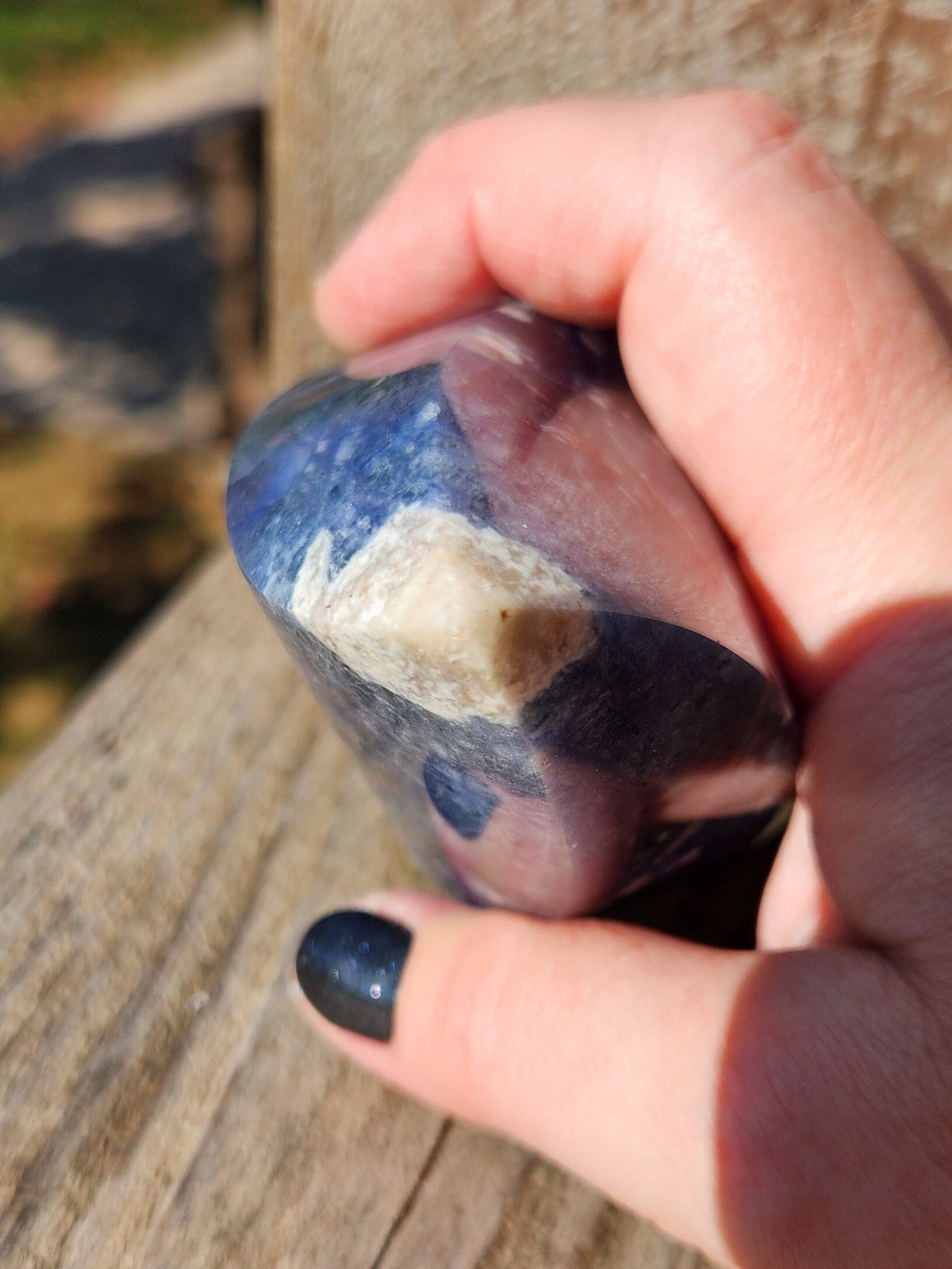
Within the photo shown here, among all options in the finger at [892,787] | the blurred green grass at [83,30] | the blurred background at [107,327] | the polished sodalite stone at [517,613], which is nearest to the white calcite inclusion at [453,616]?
the polished sodalite stone at [517,613]

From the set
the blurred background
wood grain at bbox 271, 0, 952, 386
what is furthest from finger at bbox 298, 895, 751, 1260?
the blurred background

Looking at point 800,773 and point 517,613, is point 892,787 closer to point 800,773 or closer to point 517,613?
point 800,773

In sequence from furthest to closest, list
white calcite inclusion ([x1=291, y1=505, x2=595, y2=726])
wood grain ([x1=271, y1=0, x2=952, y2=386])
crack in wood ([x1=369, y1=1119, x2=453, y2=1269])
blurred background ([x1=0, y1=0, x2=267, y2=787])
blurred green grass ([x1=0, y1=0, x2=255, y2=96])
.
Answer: blurred green grass ([x1=0, y1=0, x2=255, y2=96]) < blurred background ([x1=0, y1=0, x2=267, y2=787]) < wood grain ([x1=271, y1=0, x2=952, y2=386]) < crack in wood ([x1=369, y1=1119, x2=453, y2=1269]) < white calcite inclusion ([x1=291, y1=505, x2=595, y2=726])

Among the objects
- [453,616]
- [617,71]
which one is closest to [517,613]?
[453,616]

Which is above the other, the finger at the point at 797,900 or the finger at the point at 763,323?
the finger at the point at 763,323

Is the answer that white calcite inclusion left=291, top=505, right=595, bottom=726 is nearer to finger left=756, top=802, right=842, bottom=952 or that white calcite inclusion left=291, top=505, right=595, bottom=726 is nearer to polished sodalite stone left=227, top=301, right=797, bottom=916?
polished sodalite stone left=227, top=301, right=797, bottom=916

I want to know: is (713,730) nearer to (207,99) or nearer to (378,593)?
(378,593)

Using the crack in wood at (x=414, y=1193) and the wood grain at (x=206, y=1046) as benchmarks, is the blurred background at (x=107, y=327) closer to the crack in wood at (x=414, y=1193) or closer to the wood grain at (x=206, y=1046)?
the wood grain at (x=206, y=1046)
